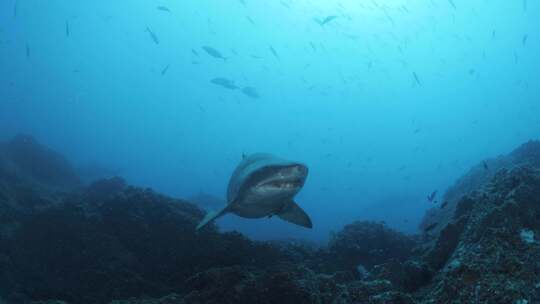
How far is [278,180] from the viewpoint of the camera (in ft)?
16.3

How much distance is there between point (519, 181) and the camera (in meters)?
5.66

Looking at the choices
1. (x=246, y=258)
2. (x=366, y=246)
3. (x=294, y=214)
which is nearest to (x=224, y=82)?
(x=366, y=246)

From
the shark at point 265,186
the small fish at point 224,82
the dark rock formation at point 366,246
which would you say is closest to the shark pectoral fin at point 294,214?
the shark at point 265,186

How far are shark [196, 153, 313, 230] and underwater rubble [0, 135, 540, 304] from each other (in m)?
1.08

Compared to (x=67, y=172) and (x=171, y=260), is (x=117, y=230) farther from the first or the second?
(x=67, y=172)

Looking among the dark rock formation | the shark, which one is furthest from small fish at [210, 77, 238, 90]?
the shark

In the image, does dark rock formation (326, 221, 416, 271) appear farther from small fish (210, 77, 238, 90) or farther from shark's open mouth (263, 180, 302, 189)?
small fish (210, 77, 238, 90)

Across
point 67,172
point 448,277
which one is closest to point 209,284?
point 448,277

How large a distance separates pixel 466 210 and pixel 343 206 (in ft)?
255

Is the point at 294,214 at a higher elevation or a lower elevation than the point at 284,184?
lower

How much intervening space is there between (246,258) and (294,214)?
1.39 meters

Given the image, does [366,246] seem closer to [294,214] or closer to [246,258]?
[294,214]

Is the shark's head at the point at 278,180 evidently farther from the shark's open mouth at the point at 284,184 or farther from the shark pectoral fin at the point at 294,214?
the shark pectoral fin at the point at 294,214

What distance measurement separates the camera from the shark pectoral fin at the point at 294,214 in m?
6.46
